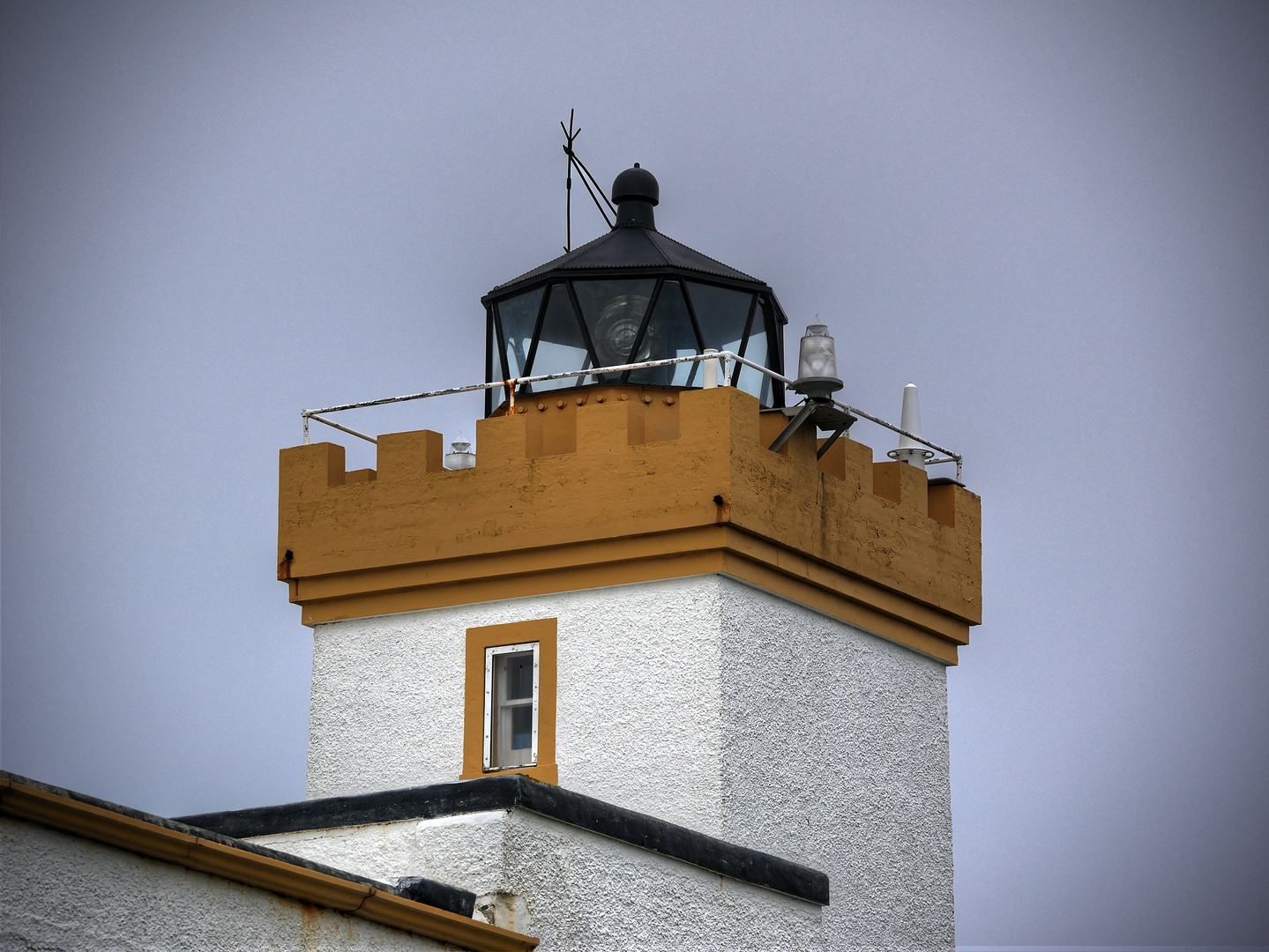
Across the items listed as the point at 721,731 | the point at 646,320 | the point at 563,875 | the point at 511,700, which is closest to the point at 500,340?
the point at 646,320

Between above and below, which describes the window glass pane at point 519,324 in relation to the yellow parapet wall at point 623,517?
above

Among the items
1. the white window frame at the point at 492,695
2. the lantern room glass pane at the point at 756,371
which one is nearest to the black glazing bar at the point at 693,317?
the lantern room glass pane at the point at 756,371

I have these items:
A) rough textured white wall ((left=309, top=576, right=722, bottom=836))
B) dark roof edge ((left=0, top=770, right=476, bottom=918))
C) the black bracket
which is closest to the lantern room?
the black bracket

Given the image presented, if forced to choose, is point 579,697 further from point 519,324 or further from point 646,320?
point 519,324

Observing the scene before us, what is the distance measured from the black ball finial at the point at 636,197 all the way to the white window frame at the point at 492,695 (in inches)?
153

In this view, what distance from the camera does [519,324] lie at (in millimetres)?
14398

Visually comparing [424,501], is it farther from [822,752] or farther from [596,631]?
[822,752]

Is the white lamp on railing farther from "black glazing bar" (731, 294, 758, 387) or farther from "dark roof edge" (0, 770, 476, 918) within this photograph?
"dark roof edge" (0, 770, 476, 918)

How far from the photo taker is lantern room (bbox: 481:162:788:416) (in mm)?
13828

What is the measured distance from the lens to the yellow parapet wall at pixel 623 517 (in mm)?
12273

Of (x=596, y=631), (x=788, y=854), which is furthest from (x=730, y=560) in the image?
(x=788, y=854)

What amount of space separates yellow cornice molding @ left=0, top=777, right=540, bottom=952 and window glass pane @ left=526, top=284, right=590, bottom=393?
18.2 feet

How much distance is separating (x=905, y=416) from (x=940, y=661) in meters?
1.92

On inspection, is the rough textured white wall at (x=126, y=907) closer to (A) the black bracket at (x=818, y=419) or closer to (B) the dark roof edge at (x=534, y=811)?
(B) the dark roof edge at (x=534, y=811)
